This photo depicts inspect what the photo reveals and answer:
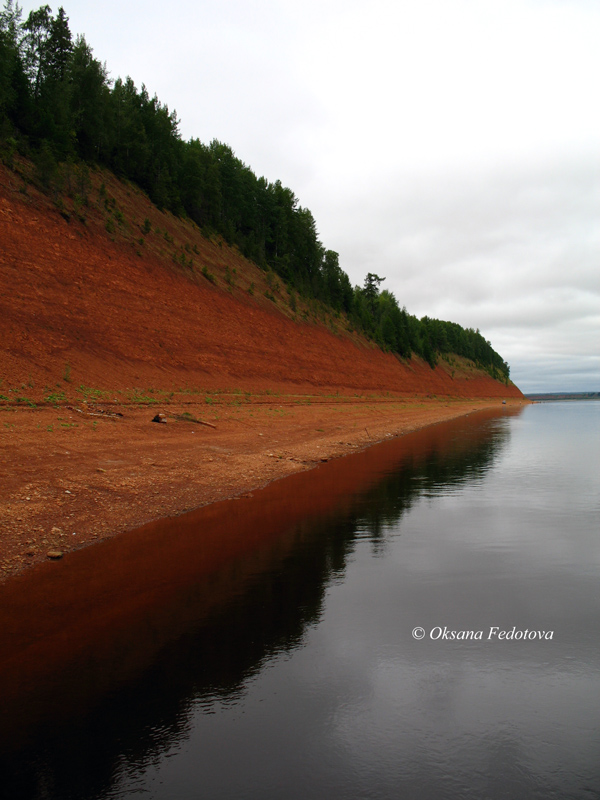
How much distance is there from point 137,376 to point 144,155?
120 feet

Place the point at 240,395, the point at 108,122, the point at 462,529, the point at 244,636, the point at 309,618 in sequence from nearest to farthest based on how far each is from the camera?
the point at 244,636
the point at 309,618
the point at 462,529
the point at 240,395
the point at 108,122

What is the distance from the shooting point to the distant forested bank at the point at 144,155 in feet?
139

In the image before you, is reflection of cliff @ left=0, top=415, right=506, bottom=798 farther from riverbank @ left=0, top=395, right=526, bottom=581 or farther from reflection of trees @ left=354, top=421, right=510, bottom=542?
riverbank @ left=0, top=395, right=526, bottom=581

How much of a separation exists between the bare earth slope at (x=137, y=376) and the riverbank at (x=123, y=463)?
6cm

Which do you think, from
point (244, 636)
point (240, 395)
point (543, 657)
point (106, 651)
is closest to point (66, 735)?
point (106, 651)

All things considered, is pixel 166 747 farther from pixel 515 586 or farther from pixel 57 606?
pixel 515 586

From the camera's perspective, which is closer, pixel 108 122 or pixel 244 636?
pixel 244 636

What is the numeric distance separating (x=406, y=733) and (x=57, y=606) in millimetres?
5262

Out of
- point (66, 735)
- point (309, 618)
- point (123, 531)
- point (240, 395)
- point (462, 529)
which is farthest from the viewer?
point (240, 395)

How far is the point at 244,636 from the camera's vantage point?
6566 millimetres

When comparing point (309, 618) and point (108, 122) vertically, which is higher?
point (108, 122)

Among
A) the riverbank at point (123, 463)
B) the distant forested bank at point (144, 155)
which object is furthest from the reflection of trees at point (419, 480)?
the distant forested bank at point (144, 155)

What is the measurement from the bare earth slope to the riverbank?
0.06 meters

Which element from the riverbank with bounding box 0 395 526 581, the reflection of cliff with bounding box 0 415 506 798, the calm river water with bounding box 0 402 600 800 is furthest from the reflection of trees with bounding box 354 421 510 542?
the riverbank with bounding box 0 395 526 581
